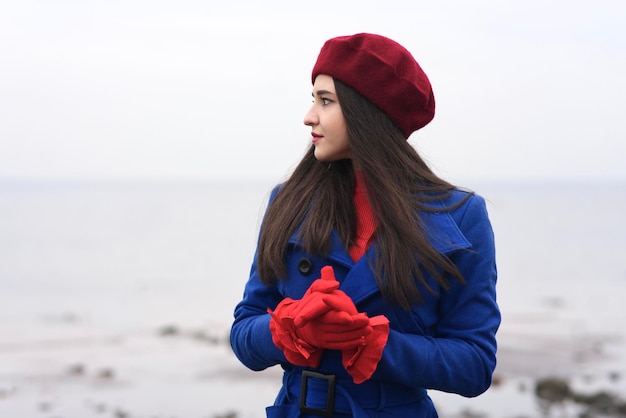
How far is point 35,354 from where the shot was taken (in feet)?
33.3

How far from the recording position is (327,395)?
2.57m

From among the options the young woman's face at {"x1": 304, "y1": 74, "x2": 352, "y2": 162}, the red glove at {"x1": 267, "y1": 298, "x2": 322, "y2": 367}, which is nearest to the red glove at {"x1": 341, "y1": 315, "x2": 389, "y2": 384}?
the red glove at {"x1": 267, "y1": 298, "x2": 322, "y2": 367}

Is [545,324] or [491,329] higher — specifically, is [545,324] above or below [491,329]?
below

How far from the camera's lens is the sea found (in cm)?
808

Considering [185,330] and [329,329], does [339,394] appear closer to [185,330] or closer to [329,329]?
[329,329]

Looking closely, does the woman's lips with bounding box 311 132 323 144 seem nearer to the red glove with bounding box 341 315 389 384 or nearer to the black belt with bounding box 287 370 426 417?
the red glove with bounding box 341 315 389 384

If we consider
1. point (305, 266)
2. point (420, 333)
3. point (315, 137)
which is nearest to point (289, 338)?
point (305, 266)

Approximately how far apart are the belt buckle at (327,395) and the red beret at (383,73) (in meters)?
0.75

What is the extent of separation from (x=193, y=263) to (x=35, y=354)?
9.86 meters

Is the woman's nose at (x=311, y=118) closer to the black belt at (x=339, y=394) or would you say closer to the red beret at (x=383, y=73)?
the red beret at (x=383, y=73)

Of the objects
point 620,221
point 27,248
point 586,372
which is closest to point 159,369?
point 586,372

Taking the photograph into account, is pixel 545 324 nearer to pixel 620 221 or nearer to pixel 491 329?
pixel 491 329

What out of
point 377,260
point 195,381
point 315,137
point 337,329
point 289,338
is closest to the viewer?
point 337,329

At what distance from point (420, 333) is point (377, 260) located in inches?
9.6
